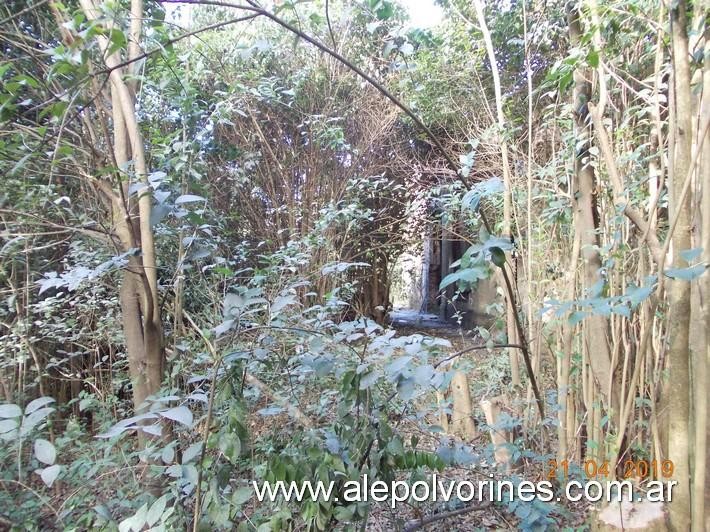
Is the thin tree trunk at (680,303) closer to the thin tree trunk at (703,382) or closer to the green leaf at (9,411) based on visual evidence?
the thin tree trunk at (703,382)

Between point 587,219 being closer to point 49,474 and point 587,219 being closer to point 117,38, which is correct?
point 117,38

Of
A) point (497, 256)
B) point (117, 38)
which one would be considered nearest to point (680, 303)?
point (497, 256)

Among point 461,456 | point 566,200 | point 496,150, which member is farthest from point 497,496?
point 496,150

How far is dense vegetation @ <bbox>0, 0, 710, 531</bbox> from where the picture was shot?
1047 mm

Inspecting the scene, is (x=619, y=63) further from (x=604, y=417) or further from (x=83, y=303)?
(x=83, y=303)

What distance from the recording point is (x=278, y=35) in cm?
385

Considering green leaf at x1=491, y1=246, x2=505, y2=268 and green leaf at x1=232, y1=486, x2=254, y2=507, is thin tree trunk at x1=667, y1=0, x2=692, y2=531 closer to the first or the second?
green leaf at x1=491, y1=246, x2=505, y2=268

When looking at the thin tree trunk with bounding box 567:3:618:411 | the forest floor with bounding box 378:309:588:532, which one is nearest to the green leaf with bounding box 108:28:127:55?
the forest floor with bounding box 378:309:588:532

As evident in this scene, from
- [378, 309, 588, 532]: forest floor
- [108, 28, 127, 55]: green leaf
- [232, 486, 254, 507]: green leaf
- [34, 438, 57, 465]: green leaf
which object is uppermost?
[108, 28, 127, 55]: green leaf

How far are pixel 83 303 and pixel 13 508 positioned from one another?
1092mm

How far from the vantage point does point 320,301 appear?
12.2 ft
